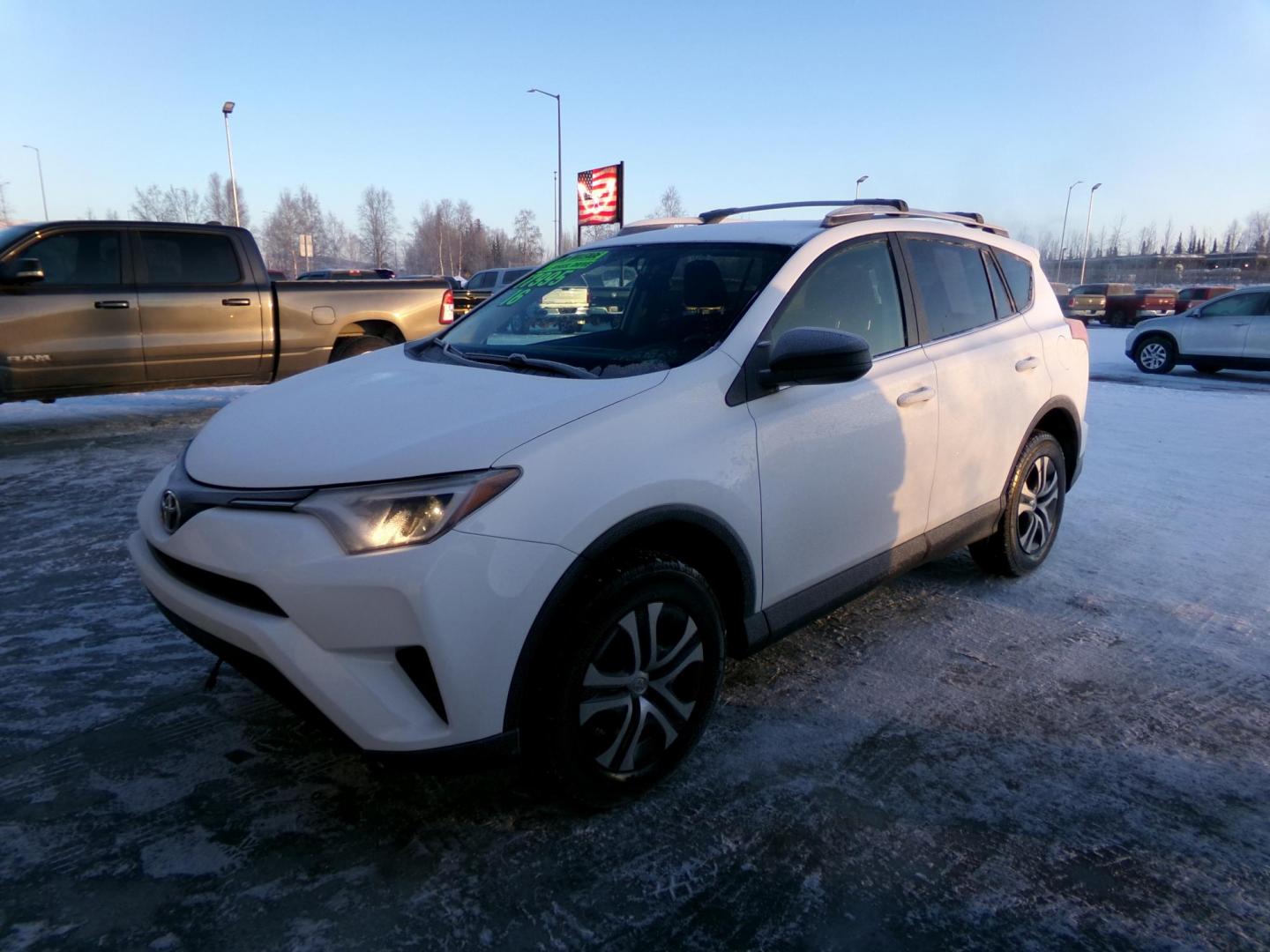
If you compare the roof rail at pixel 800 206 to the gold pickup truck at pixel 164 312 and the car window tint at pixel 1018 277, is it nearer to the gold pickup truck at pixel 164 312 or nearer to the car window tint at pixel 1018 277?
the car window tint at pixel 1018 277

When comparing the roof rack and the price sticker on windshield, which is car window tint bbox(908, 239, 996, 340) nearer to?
the roof rack

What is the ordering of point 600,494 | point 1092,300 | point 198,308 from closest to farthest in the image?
point 600,494, point 198,308, point 1092,300

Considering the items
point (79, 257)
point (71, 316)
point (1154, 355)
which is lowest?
point (1154, 355)

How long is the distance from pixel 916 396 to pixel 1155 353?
14111mm

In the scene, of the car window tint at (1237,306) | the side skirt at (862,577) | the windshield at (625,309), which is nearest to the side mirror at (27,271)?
the windshield at (625,309)

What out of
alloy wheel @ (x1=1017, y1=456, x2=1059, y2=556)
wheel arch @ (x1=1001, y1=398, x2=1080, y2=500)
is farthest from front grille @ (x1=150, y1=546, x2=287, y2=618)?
alloy wheel @ (x1=1017, y1=456, x2=1059, y2=556)

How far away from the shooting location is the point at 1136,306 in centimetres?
2989

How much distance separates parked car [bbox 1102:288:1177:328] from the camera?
2956 cm

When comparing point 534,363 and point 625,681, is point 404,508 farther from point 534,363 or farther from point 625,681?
point 534,363

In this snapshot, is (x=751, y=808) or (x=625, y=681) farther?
(x=751, y=808)

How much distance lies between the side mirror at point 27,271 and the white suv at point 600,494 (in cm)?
521

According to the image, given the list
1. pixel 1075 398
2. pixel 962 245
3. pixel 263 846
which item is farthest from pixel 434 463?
pixel 1075 398

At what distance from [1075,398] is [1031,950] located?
3.23 meters

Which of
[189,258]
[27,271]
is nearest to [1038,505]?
[189,258]
